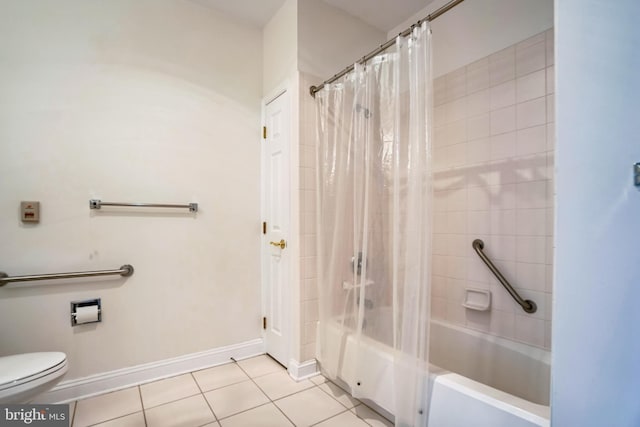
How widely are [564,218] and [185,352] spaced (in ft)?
7.42

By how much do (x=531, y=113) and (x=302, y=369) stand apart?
82.0 inches

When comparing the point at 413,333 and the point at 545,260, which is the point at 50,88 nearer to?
the point at 413,333

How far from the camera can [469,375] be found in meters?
1.71

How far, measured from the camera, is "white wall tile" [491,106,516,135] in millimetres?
1649

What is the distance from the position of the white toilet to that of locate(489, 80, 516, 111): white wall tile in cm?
271

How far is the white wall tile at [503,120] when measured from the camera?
1.65m

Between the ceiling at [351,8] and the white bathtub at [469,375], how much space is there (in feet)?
7.37

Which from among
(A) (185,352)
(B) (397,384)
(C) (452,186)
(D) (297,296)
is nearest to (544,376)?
(B) (397,384)

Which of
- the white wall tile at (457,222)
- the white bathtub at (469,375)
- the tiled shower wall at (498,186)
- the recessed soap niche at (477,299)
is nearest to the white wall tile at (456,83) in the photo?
the tiled shower wall at (498,186)

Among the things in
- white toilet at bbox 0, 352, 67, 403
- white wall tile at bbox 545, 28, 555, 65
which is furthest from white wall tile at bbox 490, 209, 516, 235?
white toilet at bbox 0, 352, 67, 403

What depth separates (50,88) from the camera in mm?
1638

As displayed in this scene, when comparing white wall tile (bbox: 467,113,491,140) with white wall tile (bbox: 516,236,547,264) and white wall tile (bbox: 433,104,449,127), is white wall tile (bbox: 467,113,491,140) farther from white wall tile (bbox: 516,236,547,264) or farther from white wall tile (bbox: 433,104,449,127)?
white wall tile (bbox: 516,236,547,264)

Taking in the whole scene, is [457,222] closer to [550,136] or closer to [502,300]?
[502,300]

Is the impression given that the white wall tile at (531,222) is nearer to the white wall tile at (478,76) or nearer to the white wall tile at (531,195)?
the white wall tile at (531,195)
